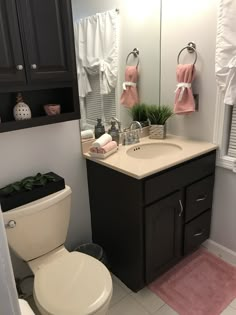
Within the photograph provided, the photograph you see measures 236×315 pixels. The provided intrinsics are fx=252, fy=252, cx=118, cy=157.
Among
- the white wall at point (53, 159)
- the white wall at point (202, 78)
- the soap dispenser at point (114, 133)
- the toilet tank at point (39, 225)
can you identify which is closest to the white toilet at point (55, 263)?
the toilet tank at point (39, 225)

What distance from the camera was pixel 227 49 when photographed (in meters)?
1.51

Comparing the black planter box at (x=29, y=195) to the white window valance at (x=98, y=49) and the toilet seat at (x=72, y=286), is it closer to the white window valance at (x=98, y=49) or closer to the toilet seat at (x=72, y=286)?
the toilet seat at (x=72, y=286)

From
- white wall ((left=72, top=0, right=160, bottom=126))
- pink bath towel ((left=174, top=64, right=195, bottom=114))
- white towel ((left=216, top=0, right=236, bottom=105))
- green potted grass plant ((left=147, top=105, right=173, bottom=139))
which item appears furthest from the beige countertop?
white wall ((left=72, top=0, right=160, bottom=126))

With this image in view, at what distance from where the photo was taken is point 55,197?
4.60 ft

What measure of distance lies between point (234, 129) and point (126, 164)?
0.82 m

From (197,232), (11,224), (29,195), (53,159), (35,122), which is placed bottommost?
(197,232)

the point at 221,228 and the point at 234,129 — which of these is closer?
the point at 234,129

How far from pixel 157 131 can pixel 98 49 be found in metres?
0.75

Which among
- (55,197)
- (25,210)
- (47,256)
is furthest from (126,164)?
(47,256)

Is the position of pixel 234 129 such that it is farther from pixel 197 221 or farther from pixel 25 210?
pixel 25 210

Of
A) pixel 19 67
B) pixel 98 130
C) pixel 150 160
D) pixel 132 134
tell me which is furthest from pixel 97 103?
pixel 19 67

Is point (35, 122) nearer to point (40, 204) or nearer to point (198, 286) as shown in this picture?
point (40, 204)

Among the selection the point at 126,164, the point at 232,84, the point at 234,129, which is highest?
the point at 232,84

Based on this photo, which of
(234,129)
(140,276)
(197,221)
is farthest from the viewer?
(197,221)
